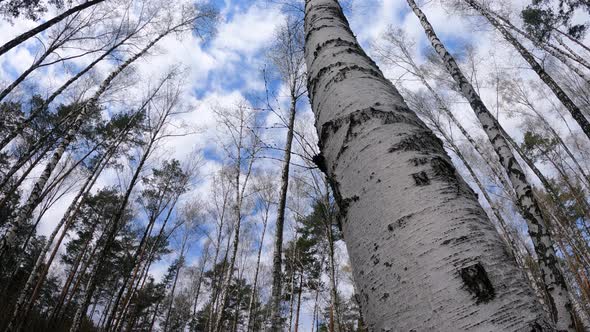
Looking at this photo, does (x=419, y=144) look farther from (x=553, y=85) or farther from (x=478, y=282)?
(x=553, y=85)

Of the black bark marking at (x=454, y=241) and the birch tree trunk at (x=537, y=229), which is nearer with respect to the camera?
the black bark marking at (x=454, y=241)

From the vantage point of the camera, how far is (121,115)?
12875mm

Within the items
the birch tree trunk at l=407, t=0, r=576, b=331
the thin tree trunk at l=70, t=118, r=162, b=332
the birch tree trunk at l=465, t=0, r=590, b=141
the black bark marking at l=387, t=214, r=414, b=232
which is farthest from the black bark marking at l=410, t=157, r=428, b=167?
the thin tree trunk at l=70, t=118, r=162, b=332

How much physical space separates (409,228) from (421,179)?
0.41ft

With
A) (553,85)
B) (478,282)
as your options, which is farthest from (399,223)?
(553,85)

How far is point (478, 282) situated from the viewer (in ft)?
1.57

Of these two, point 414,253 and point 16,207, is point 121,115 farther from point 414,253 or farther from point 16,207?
point 414,253

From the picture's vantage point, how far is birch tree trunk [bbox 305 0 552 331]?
0.47 m

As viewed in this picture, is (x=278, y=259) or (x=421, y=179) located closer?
(x=421, y=179)

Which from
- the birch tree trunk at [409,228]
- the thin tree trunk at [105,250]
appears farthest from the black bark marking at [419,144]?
the thin tree trunk at [105,250]

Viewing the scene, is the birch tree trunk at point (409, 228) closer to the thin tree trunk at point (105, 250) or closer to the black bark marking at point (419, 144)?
the black bark marking at point (419, 144)

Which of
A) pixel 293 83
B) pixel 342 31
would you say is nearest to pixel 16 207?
pixel 293 83

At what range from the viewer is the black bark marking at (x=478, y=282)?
46 cm

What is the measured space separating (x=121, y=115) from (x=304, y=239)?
10.5 m
